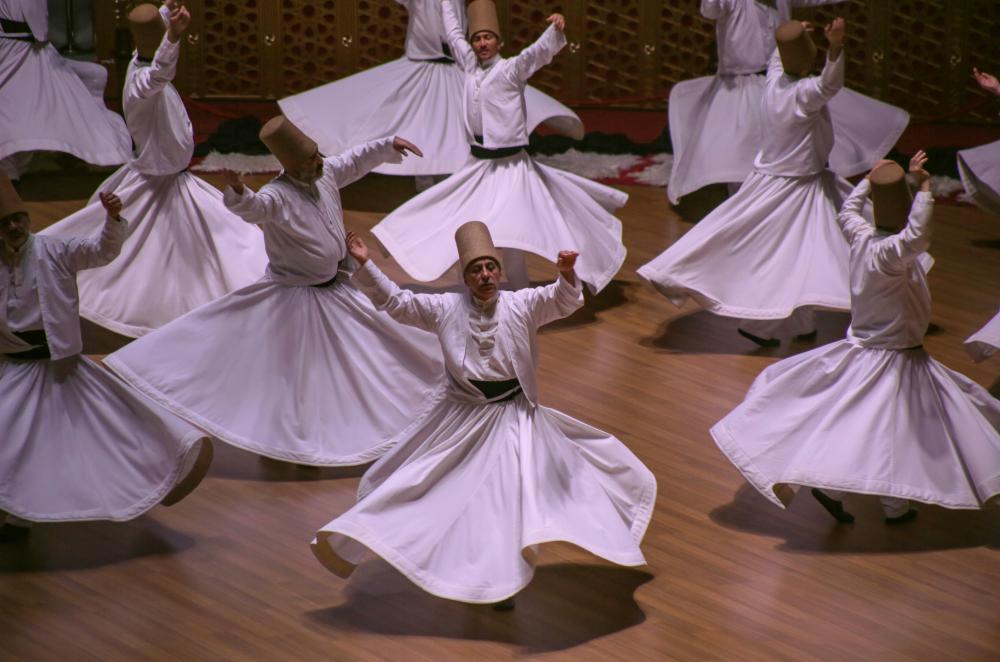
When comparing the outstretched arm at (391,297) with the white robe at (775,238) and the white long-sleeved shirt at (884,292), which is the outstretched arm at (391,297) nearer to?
the white long-sleeved shirt at (884,292)

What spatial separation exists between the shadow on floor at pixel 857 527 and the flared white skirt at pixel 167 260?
8.32ft

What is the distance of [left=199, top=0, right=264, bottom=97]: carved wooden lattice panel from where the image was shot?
10.2 m

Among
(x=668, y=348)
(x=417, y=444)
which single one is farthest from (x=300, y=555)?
(x=668, y=348)

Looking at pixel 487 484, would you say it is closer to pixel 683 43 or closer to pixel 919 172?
pixel 919 172

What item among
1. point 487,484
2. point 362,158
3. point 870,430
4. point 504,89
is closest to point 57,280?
point 362,158

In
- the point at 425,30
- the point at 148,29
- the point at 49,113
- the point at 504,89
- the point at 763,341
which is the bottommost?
the point at 763,341

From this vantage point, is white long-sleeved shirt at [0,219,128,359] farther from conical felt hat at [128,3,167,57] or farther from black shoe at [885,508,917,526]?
black shoe at [885,508,917,526]

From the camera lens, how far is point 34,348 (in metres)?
5.25

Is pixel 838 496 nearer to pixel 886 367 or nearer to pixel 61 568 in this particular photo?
pixel 886 367

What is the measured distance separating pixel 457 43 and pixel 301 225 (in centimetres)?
213

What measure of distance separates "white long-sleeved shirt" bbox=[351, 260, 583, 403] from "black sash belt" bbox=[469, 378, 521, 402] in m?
0.02

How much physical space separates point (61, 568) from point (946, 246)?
525 cm

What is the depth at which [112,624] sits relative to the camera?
4.73 metres

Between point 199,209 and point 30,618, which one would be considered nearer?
point 30,618
